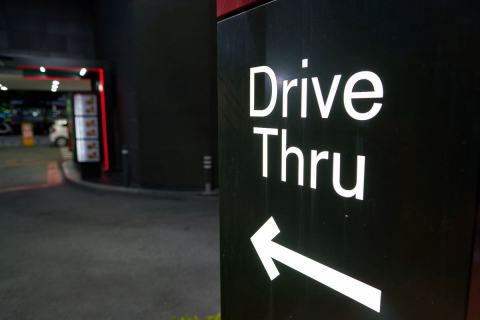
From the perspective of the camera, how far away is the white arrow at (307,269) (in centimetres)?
131

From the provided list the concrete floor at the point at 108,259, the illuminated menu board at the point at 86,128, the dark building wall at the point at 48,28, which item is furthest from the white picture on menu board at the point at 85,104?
the dark building wall at the point at 48,28

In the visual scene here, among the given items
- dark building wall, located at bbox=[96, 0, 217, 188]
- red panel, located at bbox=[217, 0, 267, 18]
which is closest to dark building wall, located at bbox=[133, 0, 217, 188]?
dark building wall, located at bbox=[96, 0, 217, 188]

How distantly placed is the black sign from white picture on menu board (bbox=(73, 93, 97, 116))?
440 inches

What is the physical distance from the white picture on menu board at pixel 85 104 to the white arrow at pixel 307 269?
11523 mm

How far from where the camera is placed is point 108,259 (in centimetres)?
532

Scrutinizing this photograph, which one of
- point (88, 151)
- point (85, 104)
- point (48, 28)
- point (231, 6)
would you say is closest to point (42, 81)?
point (48, 28)

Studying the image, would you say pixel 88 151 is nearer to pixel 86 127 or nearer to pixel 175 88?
pixel 86 127

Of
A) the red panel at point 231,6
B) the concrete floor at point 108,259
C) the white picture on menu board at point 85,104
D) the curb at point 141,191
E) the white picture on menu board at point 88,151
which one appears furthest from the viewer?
the white picture on menu board at point 85,104

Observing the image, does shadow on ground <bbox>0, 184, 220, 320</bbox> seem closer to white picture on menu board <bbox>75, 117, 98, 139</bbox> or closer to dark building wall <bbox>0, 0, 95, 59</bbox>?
white picture on menu board <bbox>75, 117, 98, 139</bbox>

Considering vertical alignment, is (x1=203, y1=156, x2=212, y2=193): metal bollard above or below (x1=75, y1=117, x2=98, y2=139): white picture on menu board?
below

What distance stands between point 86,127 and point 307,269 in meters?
12.0

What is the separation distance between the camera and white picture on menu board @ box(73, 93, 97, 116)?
11.8 metres

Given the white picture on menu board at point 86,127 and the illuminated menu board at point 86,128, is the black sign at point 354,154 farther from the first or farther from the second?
the white picture on menu board at point 86,127

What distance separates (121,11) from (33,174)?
655 centimetres
